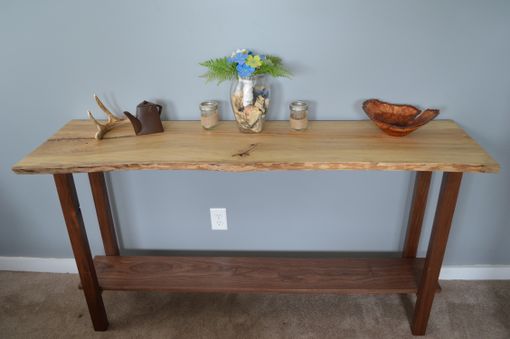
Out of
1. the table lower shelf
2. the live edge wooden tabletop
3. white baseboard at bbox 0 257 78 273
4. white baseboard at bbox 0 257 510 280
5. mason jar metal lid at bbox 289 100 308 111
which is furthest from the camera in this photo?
white baseboard at bbox 0 257 78 273

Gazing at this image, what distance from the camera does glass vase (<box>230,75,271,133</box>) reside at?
4.79 feet

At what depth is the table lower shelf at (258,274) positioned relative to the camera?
1.67 meters

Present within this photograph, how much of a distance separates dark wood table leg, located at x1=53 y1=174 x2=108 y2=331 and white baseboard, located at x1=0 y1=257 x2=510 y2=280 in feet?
1.45

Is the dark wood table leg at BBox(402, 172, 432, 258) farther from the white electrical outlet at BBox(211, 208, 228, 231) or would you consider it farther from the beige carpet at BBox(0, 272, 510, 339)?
the white electrical outlet at BBox(211, 208, 228, 231)

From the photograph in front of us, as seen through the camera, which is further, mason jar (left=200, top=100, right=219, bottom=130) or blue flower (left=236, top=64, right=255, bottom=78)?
mason jar (left=200, top=100, right=219, bottom=130)

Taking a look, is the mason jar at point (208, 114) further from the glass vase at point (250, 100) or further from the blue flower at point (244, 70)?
the blue flower at point (244, 70)

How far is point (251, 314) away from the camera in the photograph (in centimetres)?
181

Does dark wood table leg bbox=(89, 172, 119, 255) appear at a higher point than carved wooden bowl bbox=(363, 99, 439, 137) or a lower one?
lower

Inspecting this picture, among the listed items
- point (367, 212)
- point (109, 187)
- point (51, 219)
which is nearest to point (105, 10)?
point (109, 187)

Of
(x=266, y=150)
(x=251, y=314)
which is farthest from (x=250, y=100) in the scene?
(x=251, y=314)

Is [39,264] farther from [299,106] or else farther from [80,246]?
[299,106]

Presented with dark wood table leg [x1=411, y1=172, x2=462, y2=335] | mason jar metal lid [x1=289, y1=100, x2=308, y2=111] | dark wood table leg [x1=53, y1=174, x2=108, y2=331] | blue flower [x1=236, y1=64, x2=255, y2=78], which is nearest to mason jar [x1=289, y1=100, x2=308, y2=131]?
mason jar metal lid [x1=289, y1=100, x2=308, y2=111]

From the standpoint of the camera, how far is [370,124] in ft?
5.16

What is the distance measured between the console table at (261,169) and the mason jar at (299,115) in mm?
39
